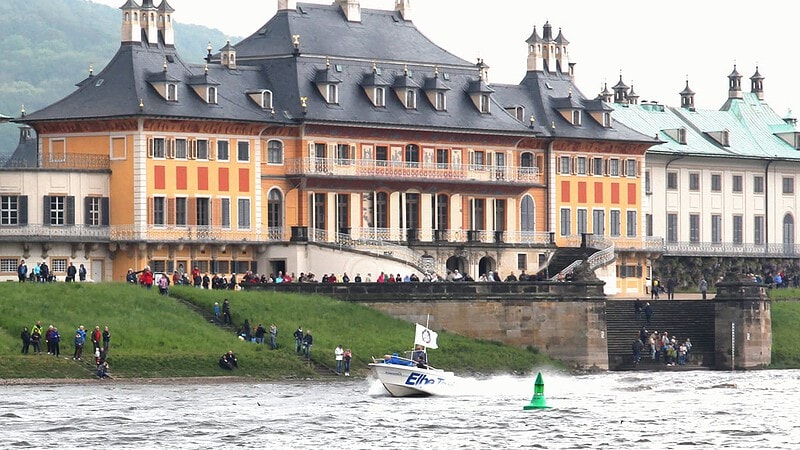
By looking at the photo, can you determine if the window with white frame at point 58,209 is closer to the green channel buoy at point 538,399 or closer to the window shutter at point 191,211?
the window shutter at point 191,211

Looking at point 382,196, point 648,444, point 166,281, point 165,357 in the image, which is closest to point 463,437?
point 648,444

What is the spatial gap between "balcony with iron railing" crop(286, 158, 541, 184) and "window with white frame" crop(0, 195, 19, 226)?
14.9m

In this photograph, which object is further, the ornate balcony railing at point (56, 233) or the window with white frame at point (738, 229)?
the window with white frame at point (738, 229)

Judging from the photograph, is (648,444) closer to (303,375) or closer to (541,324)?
(303,375)

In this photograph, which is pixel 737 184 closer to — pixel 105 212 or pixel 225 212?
pixel 225 212

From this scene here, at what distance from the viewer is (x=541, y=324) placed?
111188 millimetres

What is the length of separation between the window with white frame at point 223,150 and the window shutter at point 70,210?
321 inches

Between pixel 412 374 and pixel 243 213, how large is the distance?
95.7 feet

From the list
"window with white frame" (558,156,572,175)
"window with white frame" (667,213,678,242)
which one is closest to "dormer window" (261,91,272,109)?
"window with white frame" (558,156,572,175)

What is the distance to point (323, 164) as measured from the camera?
123 metres

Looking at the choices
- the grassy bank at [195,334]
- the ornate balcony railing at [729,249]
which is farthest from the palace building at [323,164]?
the grassy bank at [195,334]

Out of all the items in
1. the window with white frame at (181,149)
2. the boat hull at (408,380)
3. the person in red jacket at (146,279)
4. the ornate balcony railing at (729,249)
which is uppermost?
the window with white frame at (181,149)

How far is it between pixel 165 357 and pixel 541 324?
811 inches

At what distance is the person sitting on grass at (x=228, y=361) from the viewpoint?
324 feet
